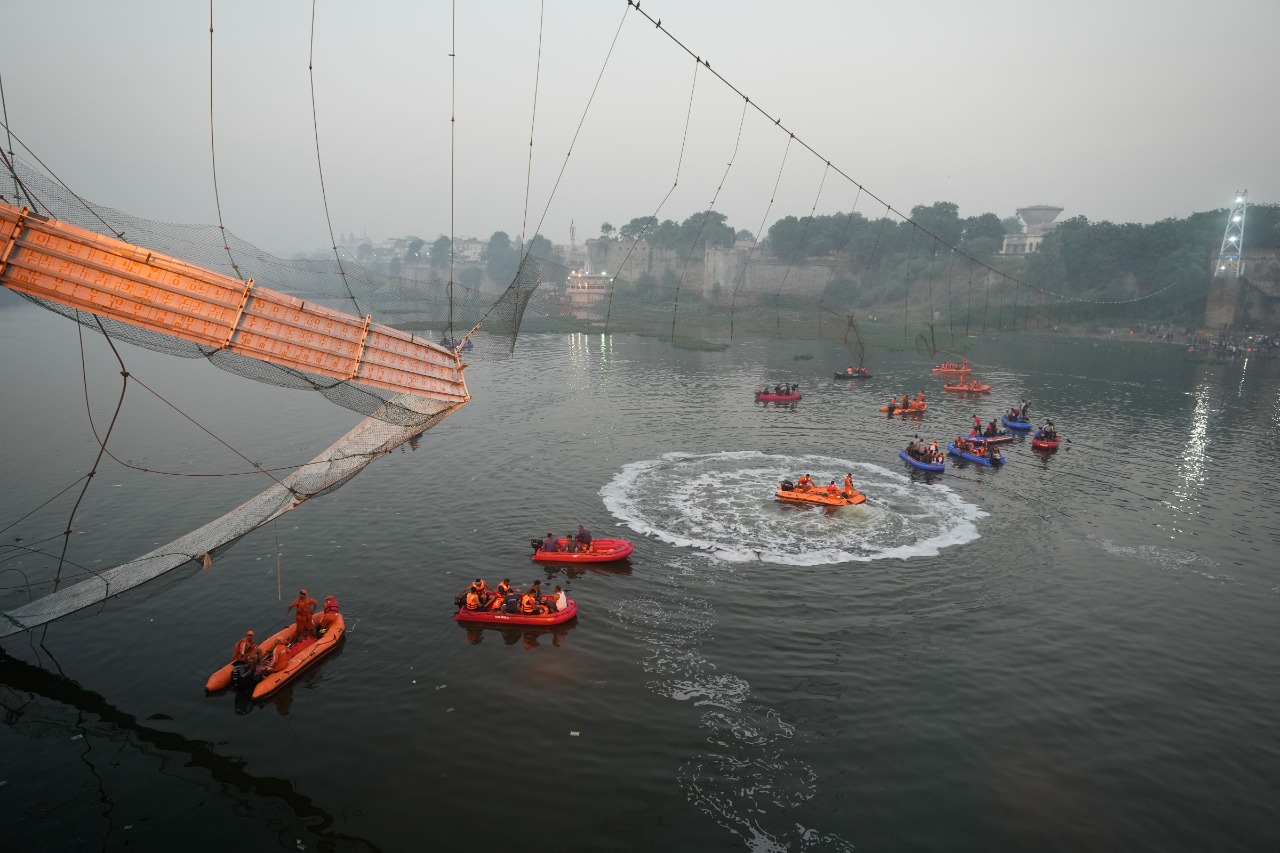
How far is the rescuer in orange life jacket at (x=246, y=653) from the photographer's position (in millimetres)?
19141

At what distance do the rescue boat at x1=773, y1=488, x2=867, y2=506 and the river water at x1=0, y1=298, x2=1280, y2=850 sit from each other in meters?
0.50

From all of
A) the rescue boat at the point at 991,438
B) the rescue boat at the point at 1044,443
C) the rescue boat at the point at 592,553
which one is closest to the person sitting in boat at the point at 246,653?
the rescue boat at the point at 592,553

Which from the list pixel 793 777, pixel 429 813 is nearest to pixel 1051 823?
pixel 793 777

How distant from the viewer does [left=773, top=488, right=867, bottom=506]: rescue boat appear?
110 ft

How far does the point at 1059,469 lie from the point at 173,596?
44632 mm

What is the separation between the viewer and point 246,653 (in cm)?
1922

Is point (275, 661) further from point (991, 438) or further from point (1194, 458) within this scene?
point (1194, 458)

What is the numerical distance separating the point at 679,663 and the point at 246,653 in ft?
39.9

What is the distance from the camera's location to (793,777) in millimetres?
16156

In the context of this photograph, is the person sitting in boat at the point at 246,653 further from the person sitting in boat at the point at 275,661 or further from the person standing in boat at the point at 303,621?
the person standing in boat at the point at 303,621

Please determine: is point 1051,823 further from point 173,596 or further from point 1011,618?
point 173,596

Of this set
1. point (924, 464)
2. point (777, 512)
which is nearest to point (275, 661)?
point (777, 512)

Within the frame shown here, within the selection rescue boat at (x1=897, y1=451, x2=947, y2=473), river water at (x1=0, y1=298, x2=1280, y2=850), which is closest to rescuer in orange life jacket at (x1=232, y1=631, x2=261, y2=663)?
river water at (x1=0, y1=298, x2=1280, y2=850)

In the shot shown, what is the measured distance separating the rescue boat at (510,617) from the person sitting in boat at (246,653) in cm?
598
